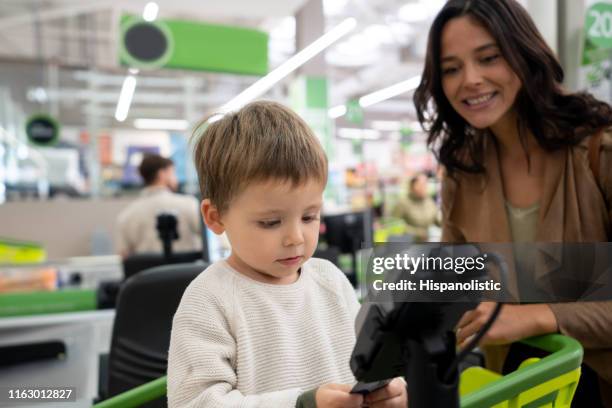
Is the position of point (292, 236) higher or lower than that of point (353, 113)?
lower

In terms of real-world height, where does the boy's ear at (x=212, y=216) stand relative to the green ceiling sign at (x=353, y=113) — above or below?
below

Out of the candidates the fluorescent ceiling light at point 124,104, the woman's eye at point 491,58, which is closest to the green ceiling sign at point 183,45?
the fluorescent ceiling light at point 124,104

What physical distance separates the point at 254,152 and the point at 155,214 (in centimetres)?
217

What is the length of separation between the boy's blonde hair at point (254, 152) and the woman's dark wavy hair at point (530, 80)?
0.50 meters

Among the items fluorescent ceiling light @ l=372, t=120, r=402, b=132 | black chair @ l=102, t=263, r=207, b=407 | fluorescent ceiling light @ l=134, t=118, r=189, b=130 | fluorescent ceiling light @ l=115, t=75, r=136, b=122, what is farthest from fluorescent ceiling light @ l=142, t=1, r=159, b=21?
fluorescent ceiling light @ l=372, t=120, r=402, b=132

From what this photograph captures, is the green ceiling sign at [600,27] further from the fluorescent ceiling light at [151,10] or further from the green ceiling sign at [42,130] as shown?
the green ceiling sign at [42,130]

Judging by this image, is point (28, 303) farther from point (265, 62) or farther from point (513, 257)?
point (265, 62)

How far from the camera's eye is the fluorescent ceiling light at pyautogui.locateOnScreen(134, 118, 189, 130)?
11555 mm

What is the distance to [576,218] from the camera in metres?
0.86

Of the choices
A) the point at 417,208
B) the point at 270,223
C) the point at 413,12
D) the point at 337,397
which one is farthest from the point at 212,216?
the point at 413,12

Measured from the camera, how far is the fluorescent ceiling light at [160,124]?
11555mm

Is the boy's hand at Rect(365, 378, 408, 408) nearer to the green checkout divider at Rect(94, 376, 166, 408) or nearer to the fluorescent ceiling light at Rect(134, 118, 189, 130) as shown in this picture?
the green checkout divider at Rect(94, 376, 166, 408)

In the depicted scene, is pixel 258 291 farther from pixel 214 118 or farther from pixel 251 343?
pixel 214 118

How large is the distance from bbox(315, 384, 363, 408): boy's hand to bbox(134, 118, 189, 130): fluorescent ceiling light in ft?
35.4
